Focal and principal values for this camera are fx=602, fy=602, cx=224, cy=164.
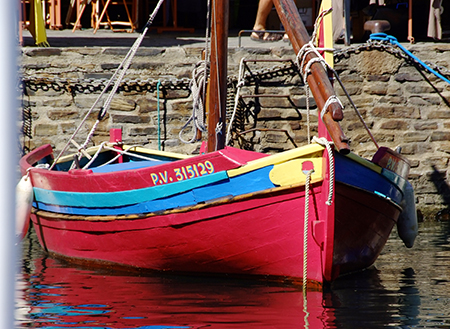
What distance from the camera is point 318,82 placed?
4.50 m

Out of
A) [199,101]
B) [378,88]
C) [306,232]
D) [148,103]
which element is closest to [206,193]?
[306,232]

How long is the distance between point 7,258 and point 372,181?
155 inches

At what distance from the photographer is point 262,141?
7.68 m

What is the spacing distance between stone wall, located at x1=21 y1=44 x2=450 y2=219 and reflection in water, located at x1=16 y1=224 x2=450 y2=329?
255 centimetres

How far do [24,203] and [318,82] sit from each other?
2.88 meters

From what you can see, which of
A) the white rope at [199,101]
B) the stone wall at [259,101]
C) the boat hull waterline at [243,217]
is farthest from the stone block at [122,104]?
the boat hull waterline at [243,217]

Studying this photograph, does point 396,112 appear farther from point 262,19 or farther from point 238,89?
point 262,19

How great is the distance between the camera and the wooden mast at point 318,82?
421 cm

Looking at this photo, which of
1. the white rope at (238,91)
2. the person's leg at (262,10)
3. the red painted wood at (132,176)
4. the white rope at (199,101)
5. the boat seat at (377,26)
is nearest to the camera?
the red painted wood at (132,176)

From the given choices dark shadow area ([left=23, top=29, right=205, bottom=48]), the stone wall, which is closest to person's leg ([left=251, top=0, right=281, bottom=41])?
dark shadow area ([left=23, top=29, right=205, bottom=48])

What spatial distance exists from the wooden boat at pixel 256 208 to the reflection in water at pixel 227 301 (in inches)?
7.6

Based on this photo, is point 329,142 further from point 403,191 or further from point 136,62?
point 136,62

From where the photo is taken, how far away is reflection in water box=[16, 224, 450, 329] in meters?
3.77

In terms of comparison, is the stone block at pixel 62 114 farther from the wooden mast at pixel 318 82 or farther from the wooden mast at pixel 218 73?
the wooden mast at pixel 318 82
